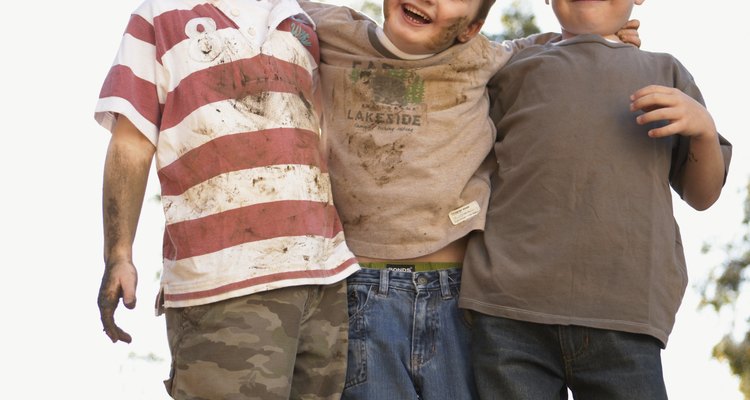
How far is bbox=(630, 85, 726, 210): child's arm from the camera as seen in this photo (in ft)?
9.65

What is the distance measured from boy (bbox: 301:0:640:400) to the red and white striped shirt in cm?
17

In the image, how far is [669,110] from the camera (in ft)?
9.66

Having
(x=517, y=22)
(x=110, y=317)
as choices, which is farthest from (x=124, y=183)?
(x=517, y=22)

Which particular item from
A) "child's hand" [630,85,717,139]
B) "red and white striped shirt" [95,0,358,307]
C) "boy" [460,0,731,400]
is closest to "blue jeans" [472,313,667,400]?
"boy" [460,0,731,400]

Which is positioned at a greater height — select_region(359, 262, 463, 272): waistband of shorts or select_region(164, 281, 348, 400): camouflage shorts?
select_region(359, 262, 463, 272): waistband of shorts

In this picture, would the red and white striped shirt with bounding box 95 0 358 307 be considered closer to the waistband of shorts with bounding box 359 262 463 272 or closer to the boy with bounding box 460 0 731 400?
the waistband of shorts with bounding box 359 262 463 272

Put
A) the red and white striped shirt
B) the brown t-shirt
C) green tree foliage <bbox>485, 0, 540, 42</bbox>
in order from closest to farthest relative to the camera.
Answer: the red and white striped shirt
the brown t-shirt
green tree foliage <bbox>485, 0, 540, 42</bbox>

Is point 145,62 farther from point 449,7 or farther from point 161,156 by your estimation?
point 449,7

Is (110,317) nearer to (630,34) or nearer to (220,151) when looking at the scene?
(220,151)

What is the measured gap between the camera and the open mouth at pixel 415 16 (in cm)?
316

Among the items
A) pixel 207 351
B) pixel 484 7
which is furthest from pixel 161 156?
pixel 484 7

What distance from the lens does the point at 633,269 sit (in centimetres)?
298

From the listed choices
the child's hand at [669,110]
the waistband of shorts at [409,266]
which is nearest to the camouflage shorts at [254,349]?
the waistband of shorts at [409,266]

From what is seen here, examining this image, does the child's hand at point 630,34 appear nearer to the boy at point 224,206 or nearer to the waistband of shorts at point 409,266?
the waistband of shorts at point 409,266
